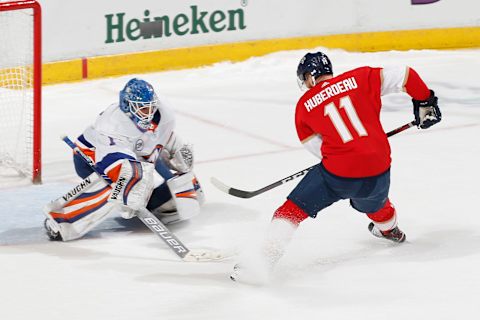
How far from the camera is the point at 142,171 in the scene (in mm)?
4168

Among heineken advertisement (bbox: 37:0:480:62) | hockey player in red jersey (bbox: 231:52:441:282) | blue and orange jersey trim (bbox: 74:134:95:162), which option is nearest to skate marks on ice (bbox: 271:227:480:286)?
hockey player in red jersey (bbox: 231:52:441:282)

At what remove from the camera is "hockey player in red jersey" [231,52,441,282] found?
12.3 feet

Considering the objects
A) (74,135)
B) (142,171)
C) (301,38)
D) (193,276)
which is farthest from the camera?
(301,38)

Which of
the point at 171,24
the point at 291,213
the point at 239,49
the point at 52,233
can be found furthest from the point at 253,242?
the point at 239,49

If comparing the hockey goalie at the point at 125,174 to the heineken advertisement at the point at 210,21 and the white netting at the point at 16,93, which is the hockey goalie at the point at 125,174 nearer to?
the white netting at the point at 16,93

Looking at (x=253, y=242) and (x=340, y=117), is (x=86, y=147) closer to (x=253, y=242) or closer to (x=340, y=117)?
(x=253, y=242)

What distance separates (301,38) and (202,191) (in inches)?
115

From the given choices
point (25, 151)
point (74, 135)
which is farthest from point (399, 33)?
point (25, 151)

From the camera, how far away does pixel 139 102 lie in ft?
13.8

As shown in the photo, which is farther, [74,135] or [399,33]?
[399,33]

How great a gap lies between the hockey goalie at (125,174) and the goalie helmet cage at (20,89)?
2.43ft

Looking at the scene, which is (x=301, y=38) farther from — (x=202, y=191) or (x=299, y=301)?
(x=299, y=301)

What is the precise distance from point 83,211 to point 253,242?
70 cm

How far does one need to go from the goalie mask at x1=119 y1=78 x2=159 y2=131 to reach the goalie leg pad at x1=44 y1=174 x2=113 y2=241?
0.89ft
